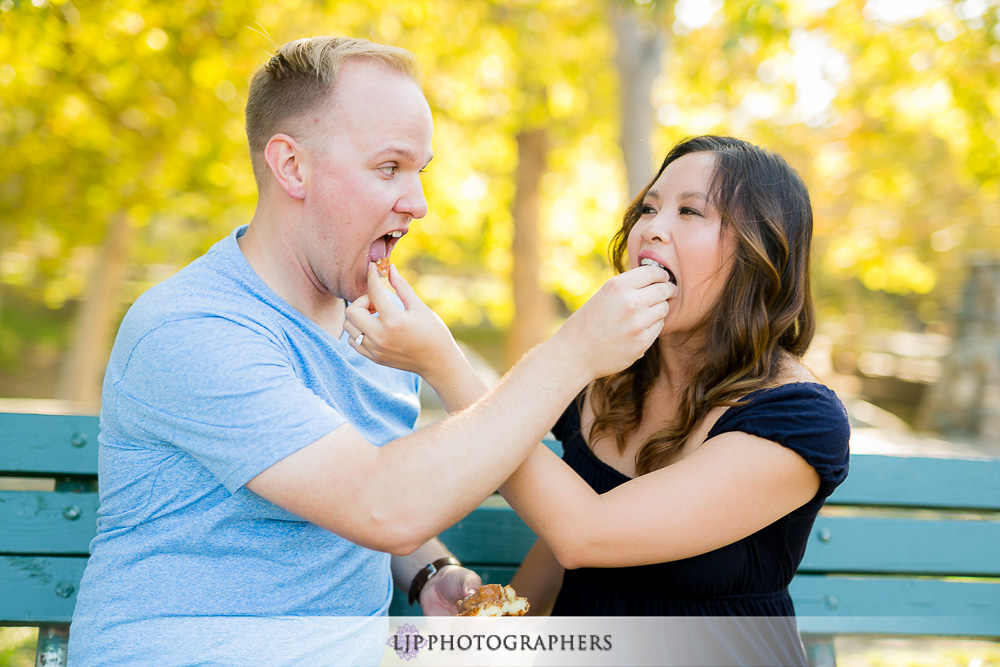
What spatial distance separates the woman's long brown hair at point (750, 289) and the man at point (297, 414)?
0.39m

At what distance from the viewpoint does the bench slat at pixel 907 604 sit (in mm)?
2814

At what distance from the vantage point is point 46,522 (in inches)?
99.2

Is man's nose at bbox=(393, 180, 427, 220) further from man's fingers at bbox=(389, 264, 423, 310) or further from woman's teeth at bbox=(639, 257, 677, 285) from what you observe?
woman's teeth at bbox=(639, 257, 677, 285)

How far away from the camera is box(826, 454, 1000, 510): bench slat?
2824mm

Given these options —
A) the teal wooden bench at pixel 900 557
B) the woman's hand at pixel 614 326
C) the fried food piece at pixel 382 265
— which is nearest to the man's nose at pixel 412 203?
the fried food piece at pixel 382 265

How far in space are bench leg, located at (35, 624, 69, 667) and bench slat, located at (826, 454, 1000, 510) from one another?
2.67 metres

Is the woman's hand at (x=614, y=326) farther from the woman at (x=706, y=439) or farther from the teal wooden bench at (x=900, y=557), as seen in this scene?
the teal wooden bench at (x=900, y=557)

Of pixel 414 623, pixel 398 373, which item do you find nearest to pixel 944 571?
pixel 414 623

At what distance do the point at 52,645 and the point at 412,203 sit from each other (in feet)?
6.13

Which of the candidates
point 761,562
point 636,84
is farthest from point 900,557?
point 636,84

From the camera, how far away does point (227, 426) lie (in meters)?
1.63

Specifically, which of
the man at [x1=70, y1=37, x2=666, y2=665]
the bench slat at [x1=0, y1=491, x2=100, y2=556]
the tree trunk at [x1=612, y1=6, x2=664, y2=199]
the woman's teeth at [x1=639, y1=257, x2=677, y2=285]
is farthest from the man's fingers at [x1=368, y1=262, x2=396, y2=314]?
the tree trunk at [x1=612, y1=6, x2=664, y2=199]

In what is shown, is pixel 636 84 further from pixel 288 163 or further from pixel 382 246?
pixel 288 163

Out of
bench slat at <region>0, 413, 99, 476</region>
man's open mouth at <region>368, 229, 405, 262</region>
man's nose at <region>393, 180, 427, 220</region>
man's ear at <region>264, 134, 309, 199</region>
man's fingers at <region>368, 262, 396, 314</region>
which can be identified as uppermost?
man's ear at <region>264, 134, 309, 199</region>
